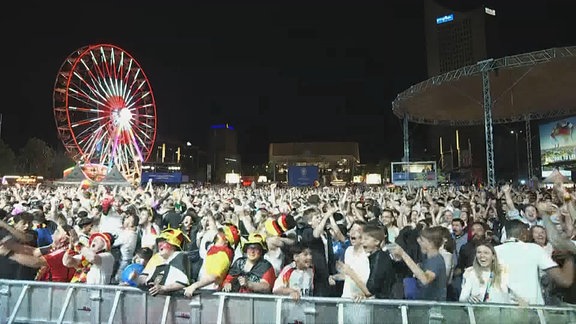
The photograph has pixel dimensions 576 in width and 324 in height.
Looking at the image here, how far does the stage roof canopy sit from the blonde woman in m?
16.2

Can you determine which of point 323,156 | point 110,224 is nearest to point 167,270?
point 110,224

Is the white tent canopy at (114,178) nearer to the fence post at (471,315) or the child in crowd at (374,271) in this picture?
the child in crowd at (374,271)

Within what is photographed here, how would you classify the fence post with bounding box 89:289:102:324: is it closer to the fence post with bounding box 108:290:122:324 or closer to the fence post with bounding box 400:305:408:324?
the fence post with bounding box 108:290:122:324

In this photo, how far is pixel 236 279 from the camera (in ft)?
14.4

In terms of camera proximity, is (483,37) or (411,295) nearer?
(411,295)

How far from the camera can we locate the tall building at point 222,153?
356ft

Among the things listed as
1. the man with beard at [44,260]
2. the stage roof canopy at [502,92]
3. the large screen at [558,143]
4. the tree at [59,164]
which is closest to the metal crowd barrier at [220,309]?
the man with beard at [44,260]

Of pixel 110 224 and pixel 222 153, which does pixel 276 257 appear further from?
pixel 222 153

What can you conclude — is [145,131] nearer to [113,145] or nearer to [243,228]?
[113,145]

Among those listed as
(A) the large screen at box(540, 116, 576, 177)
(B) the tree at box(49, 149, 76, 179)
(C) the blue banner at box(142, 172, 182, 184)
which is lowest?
(C) the blue banner at box(142, 172, 182, 184)

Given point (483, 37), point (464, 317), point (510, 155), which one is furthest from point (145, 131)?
point (483, 37)

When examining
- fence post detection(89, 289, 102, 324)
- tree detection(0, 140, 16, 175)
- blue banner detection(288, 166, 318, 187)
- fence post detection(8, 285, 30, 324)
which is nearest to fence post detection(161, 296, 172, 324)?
fence post detection(89, 289, 102, 324)

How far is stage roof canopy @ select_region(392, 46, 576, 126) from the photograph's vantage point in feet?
64.7

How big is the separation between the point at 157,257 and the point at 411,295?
2.74m
